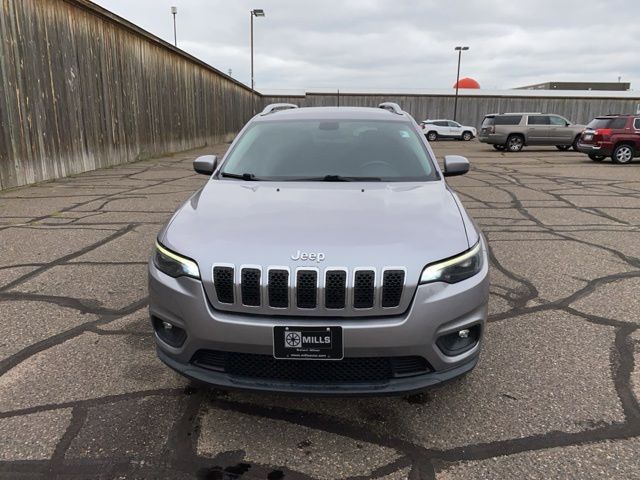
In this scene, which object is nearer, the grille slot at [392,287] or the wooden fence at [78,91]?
the grille slot at [392,287]

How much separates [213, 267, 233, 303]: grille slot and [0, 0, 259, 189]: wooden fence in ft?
28.6

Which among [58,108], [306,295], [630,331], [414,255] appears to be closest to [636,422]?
[630,331]

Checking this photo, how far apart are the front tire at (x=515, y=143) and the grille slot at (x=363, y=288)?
2230 cm

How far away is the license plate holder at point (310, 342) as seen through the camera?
7.11 feet

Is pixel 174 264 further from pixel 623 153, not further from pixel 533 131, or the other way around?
pixel 533 131

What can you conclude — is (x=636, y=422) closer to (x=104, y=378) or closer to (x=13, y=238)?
(x=104, y=378)

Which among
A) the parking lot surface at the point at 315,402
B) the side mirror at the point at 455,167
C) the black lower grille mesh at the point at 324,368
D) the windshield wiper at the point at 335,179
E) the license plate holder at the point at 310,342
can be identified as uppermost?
the side mirror at the point at 455,167

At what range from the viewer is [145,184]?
10.6 m

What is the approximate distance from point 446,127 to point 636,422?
34.3m

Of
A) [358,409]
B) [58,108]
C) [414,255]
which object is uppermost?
[58,108]

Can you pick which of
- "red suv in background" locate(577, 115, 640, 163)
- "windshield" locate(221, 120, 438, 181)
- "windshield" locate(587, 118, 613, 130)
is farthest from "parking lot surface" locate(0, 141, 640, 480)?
"windshield" locate(587, 118, 613, 130)

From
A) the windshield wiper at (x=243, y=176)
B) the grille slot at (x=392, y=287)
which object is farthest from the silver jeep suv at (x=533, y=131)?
the grille slot at (x=392, y=287)

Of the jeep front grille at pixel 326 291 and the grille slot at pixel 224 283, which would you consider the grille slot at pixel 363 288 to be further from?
the grille slot at pixel 224 283

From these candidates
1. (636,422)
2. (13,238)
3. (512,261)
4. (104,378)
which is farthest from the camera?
(13,238)
